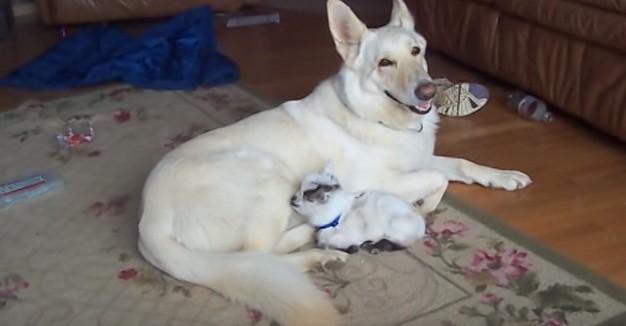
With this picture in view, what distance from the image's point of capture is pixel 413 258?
6.43 feet

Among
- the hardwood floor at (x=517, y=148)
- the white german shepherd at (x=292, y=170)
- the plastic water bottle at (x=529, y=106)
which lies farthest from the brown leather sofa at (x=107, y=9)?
the white german shepherd at (x=292, y=170)

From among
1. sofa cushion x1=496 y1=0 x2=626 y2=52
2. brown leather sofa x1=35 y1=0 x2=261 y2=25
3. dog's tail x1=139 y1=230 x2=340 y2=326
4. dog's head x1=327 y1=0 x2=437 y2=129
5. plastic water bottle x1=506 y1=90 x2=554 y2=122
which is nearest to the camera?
dog's tail x1=139 y1=230 x2=340 y2=326

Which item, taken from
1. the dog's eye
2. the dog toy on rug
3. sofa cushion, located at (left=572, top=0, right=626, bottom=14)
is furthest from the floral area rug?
sofa cushion, located at (left=572, top=0, right=626, bottom=14)

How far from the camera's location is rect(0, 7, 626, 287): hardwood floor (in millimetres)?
2074

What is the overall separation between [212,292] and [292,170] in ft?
1.31

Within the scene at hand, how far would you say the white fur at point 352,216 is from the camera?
188 cm

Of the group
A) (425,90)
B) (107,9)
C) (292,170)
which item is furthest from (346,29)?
(107,9)

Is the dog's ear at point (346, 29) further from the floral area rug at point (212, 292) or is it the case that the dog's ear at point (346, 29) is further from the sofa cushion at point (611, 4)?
the sofa cushion at point (611, 4)

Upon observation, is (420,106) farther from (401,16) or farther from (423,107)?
(401,16)

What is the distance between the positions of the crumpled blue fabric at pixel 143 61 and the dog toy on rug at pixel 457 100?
0.97 m

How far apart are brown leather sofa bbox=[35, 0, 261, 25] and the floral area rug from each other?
1584mm

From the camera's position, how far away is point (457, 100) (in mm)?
2871

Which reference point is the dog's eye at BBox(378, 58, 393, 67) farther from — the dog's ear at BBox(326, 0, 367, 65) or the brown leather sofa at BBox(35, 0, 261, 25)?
the brown leather sofa at BBox(35, 0, 261, 25)

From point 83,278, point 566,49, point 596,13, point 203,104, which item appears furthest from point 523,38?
point 83,278
